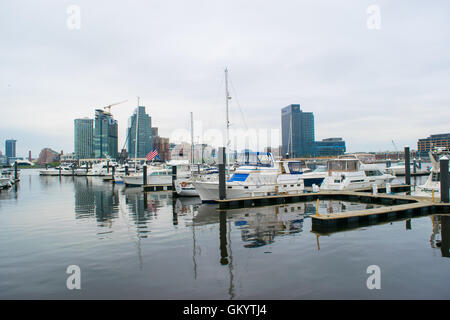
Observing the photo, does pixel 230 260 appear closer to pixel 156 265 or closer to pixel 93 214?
pixel 156 265

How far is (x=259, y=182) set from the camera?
26562 mm

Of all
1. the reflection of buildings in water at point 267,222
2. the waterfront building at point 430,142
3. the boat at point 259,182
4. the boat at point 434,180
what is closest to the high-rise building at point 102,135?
the boat at point 259,182

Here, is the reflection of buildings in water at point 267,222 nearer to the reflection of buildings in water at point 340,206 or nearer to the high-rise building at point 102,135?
the reflection of buildings in water at point 340,206

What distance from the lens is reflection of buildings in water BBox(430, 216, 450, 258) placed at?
479 inches

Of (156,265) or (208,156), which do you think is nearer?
(156,265)

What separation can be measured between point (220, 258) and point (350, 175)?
77.3 feet

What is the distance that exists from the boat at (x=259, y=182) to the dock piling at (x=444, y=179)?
435 inches

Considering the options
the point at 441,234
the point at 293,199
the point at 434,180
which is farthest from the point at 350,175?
the point at 441,234

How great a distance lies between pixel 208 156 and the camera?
111 meters

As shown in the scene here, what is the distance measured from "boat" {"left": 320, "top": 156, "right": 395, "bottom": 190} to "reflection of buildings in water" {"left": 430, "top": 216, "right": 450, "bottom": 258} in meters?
11.8

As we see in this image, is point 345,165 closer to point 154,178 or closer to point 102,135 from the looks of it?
point 154,178

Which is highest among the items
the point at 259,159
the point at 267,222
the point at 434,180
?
the point at 259,159
